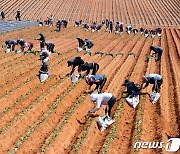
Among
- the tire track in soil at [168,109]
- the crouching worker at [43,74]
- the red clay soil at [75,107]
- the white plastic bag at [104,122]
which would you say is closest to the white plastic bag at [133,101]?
the red clay soil at [75,107]

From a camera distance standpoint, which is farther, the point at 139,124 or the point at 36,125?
the point at 139,124

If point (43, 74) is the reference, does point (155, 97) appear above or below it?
below

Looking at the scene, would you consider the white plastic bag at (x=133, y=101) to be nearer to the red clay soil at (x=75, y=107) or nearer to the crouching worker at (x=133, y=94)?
the crouching worker at (x=133, y=94)

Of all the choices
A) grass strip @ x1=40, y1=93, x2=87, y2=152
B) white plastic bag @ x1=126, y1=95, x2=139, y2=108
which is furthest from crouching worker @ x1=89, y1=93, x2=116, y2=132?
white plastic bag @ x1=126, y1=95, x2=139, y2=108

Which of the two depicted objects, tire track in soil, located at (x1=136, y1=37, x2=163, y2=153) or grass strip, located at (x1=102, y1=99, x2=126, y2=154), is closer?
grass strip, located at (x1=102, y1=99, x2=126, y2=154)

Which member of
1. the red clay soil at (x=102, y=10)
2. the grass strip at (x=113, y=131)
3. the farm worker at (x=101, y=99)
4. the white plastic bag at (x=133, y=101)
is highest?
the farm worker at (x=101, y=99)

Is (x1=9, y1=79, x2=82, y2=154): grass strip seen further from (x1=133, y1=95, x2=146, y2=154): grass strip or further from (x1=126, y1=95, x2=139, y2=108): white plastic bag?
(x1=133, y1=95, x2=146, y2=154): grass strip

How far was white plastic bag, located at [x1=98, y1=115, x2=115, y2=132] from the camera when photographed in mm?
10094

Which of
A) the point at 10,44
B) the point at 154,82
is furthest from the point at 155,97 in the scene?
the point at 10,44

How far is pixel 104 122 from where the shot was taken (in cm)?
1012

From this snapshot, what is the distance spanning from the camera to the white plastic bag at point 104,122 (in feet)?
33.1

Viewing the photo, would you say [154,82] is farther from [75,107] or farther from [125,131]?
[75,107]

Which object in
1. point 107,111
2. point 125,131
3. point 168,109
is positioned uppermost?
point 107,111

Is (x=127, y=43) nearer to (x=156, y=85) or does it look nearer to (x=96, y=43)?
(x=96, y=43)
